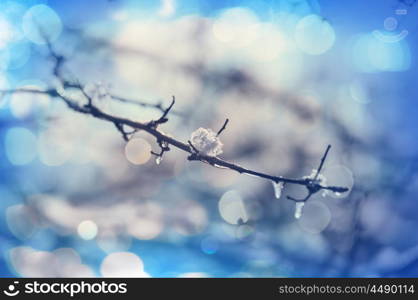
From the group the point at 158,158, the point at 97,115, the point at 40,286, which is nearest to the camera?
the point at 97,115

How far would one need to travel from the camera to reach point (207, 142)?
3891 mm

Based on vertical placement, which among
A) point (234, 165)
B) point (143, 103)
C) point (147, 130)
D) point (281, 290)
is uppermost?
point (143, 103)

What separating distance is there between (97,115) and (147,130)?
0.50m

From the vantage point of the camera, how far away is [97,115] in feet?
10.2

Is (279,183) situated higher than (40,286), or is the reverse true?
(279,183)

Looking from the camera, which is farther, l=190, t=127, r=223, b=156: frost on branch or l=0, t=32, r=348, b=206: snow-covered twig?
l=190, t=127, r=223, b=156: frost on branch

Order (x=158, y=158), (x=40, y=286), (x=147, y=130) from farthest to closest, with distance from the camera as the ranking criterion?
(x=40, y=286), (x=158, y=158), (x=147, y=130)

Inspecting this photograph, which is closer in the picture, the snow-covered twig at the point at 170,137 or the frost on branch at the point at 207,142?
the snow-covered twig at the point at 170,137

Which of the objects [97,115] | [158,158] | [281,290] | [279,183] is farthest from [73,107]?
[281,290]

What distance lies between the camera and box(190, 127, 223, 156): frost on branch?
380 centimetres

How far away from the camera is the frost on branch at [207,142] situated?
3.80m

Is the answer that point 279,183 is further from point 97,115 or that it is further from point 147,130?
point 97,115

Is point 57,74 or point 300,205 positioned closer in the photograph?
point 57,74

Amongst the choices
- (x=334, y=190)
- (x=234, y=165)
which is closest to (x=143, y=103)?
(x=234, y=165)
